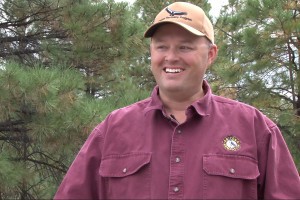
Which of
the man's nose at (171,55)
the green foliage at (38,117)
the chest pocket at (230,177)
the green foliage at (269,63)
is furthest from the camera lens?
the green foliage at (269,63)

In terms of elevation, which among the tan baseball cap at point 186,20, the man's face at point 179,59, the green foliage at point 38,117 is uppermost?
the tan baseball cap at point 186,20

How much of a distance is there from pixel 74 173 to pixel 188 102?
437mm

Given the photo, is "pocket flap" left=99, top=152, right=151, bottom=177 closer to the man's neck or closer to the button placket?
the button placket

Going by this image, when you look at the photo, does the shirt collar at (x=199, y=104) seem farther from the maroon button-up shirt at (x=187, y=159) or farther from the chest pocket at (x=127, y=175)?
the chest pocket at (x=127, y=175)

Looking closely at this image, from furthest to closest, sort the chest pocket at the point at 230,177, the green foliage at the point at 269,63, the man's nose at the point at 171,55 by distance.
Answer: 1. the green foliage at the point at 269,63
2. the man's nose at the point at 171,55
3. the chest pocket at the point at 230,177

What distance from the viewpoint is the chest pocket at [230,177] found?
1503 mm

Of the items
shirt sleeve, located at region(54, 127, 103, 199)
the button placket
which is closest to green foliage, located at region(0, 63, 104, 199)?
shirt sleeve, located at region(54, 127, 103, 199)

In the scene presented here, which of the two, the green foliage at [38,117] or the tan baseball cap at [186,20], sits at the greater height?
the tan baseball cap at [186,20]

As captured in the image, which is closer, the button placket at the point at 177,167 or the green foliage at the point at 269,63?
the button placket at the point at 177,167

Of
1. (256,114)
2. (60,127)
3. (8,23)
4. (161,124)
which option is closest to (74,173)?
(161,124)

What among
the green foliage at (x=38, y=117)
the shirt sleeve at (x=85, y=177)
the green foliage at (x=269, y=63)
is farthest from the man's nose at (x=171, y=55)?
the green foliage at (x=269, y=63)

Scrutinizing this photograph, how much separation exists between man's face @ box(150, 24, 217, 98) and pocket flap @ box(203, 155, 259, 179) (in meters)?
0.25

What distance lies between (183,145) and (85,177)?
0.33 metres

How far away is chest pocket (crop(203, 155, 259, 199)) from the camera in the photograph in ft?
4.93
